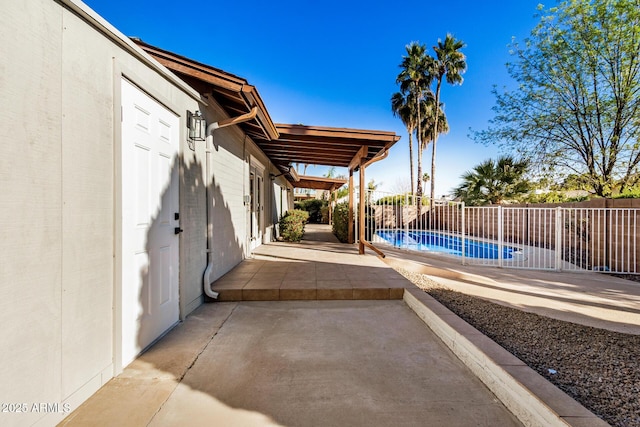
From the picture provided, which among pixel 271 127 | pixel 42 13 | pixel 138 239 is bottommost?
pixel 138 239

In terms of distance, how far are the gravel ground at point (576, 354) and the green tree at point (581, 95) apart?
26.6 ft

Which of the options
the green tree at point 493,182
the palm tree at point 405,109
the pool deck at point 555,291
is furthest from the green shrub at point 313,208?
the pool deck at point 555,291

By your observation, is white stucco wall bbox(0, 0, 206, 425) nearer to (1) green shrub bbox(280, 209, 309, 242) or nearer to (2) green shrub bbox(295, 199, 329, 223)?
(1) green shrub bbox(280, 209, 309, 242)

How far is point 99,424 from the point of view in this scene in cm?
167

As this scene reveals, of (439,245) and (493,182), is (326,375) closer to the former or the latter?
(439,245)

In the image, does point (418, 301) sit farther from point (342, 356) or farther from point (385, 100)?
point (385, 100)

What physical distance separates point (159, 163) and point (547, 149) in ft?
38.0

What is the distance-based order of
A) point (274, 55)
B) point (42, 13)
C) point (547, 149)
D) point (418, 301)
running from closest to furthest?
point (42, 13)
point (418, 301)
point (547, 149)
point (274, 55)

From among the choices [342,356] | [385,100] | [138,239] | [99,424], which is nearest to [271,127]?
[138,239]

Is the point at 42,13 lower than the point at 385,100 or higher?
lower

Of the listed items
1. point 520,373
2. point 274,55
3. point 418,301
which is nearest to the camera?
point 520,373

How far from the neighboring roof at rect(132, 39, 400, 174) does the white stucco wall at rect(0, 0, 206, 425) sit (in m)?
1.28

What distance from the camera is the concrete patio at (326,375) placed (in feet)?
5.72

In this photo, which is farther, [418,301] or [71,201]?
[418,301]
